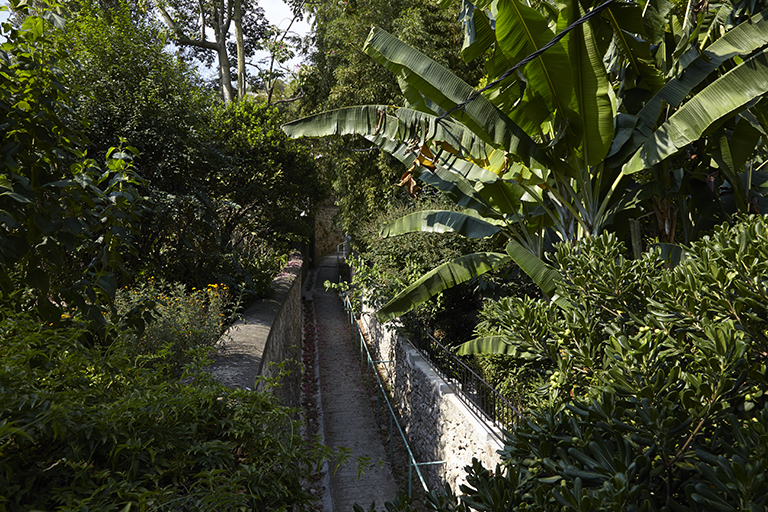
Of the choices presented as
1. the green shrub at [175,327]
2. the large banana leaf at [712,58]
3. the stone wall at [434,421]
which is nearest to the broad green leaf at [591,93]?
the large banana leaf at [712,58]

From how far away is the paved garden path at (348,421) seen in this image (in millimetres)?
7258

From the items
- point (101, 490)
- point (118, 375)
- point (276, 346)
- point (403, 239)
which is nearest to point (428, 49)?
point (403, 239)

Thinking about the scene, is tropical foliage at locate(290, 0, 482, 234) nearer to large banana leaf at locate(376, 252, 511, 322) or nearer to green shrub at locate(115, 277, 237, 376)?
large banana leaf at locate(376, 252, 511, 322)

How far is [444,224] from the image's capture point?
24.5 feet

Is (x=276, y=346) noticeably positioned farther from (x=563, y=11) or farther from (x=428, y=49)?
(x=428, y=49)

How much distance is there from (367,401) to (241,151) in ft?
25.6

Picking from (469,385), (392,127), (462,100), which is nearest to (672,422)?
(462,100)

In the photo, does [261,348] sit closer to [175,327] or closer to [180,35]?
[175,327]

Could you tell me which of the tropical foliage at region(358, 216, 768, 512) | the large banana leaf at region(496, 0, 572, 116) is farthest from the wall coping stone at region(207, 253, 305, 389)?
the large banana leaf at region(496, 0, 572, 116)

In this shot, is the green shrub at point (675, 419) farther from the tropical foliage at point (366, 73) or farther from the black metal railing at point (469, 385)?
the tropical foliage at point (366, 73)

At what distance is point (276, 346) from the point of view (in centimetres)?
818

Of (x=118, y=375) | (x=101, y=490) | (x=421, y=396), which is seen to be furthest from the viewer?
(x=421, y=396)

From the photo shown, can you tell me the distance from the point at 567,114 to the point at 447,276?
2.79m

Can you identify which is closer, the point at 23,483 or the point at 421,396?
the point at 23,483
